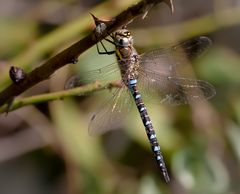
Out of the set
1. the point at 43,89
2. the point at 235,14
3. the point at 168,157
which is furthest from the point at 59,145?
the point at 235,14

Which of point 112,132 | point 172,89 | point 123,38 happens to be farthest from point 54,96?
point 112,132

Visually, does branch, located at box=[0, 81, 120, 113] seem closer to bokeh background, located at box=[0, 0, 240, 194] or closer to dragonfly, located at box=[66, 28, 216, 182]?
dragonfly, located at box=[66, 28, 216, 182]

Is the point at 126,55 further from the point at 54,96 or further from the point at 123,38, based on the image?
the point at 54,96

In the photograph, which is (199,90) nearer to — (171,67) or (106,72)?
(171,67)

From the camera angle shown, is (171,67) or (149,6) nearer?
(149,6)

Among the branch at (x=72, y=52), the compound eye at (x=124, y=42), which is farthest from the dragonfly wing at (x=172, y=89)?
the branch at (x=72, y=52)

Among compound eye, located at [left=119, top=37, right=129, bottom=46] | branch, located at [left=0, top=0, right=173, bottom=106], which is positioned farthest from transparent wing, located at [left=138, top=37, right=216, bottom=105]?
branch, located at [left=0, top=0, right=173, bottom=106]

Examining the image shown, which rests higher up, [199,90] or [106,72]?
[106,72]
